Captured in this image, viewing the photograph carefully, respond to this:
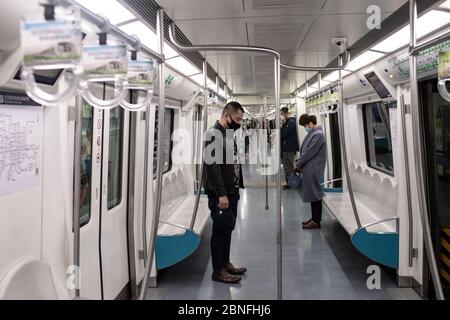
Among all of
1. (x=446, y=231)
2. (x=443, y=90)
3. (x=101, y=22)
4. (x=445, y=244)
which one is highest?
(x=101, y=22)

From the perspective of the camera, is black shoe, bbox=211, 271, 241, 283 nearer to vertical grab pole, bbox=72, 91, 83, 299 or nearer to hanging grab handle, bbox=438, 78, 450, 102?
vertical grab pole, bbox=72, 91, 83, 299

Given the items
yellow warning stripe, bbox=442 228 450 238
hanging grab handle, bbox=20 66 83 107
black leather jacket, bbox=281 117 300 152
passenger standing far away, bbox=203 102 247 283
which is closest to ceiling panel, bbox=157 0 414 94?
passenger standing far away, bbox=203 102 247 283

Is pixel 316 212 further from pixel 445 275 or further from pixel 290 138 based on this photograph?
pixel 290 138

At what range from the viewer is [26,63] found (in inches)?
44.0

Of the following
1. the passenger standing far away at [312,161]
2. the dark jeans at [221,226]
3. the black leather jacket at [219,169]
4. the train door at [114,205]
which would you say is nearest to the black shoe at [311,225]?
→ the passenger standing far away at [312,161]

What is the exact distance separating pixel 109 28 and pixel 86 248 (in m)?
1.75

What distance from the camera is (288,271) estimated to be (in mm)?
4145

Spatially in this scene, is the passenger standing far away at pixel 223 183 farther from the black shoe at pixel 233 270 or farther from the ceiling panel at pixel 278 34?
the ceiling panel at pixel 278 34

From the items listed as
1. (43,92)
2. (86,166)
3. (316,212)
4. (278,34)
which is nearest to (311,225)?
(316,212)

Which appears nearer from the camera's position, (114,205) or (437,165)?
(114,205)

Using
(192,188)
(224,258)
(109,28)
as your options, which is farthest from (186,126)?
(109,28)

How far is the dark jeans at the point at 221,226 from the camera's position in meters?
3.60

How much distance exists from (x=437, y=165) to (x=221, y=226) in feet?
6.75

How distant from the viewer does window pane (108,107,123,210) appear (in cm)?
325
